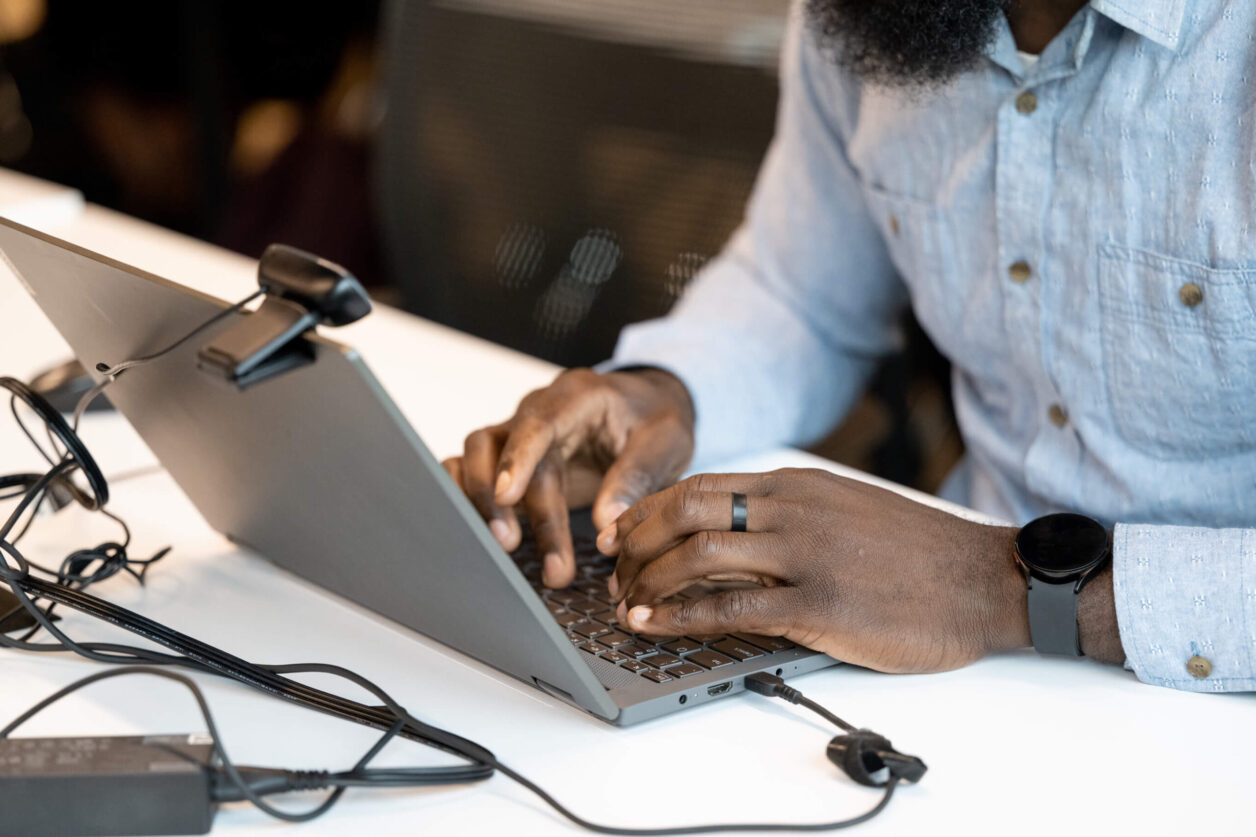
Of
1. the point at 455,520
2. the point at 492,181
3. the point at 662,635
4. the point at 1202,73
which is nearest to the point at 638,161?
the point at 492,181

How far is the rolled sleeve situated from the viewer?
0.69 meters

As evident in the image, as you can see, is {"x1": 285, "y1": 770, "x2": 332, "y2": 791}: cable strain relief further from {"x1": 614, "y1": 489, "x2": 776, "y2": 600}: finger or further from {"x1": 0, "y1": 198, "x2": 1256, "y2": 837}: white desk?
{"x1": 614, "y1": 489, "x2": 776, "y2": 600}: finger

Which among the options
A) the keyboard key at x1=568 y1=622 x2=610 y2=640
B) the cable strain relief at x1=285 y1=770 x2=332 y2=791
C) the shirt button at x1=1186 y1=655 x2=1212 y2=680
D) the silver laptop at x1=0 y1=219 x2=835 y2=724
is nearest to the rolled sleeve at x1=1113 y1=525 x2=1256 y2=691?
the shirt button at x1=1186 y1=655 x2=1212 y2=680

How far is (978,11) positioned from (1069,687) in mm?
455

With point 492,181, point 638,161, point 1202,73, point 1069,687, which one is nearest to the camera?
point 1069,687

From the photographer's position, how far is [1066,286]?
3.06 feet

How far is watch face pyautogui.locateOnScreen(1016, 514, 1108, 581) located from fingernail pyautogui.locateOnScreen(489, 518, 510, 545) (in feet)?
1.03

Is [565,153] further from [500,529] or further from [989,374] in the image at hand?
[500,529]

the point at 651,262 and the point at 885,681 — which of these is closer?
the point at 885,681

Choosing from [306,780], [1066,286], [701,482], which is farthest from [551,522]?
[1066,286]

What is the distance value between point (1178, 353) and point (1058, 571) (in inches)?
10.0

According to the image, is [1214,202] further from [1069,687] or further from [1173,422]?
[1069,687]

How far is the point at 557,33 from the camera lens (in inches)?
62.1

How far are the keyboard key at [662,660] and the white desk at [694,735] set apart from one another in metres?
0.03
